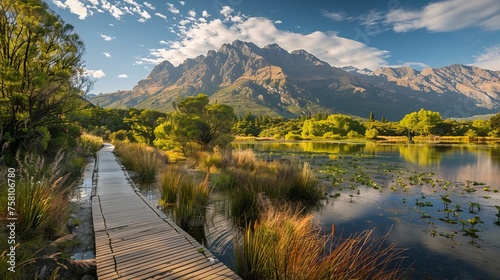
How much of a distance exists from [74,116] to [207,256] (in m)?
10.7

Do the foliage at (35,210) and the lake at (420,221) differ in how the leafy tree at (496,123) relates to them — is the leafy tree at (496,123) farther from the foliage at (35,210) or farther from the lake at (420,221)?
the foliage at (35,210)

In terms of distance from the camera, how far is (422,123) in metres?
66.6

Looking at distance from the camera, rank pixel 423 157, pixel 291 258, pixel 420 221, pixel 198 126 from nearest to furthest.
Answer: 1. pixel 291 258
2. pixel 420 221
3. pixel 198 126
4. pixel 423 157

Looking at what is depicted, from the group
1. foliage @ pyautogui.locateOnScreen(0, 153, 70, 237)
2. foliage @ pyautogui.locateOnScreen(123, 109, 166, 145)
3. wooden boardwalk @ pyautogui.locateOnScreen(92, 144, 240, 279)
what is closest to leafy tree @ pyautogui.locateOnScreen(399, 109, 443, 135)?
foliage @ pyautogui.locateOnScreen(123, 109, 166, 145)

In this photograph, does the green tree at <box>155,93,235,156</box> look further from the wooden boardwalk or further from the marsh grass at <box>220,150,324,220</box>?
the wooden boardwalk

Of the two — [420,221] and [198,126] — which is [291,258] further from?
[198,126]

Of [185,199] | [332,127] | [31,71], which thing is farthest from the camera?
[332,127]

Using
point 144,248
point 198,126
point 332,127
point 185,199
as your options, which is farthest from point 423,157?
point 332,127

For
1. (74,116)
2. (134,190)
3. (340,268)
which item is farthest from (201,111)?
(340,268)

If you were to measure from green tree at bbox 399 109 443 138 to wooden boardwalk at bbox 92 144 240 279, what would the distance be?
7435 cm

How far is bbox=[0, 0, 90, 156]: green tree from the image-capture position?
31.4 ft

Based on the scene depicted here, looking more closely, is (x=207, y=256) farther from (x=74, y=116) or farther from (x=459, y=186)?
(x=459, y=186)

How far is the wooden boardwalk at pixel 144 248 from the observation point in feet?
11.4

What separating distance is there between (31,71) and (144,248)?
32.7 feet
